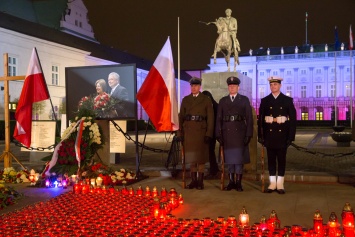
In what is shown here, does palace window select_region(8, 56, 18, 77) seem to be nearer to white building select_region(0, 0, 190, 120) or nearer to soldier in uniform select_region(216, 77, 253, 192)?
white building select_region(0, 0, 190, 120)

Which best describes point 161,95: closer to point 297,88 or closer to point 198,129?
point 198,129

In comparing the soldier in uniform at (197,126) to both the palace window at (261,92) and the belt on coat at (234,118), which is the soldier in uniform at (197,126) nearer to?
the belt on coat at (234,118)

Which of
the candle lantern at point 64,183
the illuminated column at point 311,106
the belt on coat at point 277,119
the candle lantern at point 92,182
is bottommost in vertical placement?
the candle lantern at point 64,183

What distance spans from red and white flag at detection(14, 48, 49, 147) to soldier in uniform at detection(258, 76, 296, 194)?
4.80 m

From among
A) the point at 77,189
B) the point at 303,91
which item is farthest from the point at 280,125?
the point at 303,91

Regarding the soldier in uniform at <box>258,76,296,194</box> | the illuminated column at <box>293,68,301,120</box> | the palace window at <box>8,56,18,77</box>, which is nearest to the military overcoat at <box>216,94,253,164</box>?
the soldier in uniform at <box>258,76,296,194</box>

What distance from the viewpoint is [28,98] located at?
32.3 ft

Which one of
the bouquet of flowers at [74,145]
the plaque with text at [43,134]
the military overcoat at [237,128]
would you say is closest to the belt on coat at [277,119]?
the military overcoat at [237,128]

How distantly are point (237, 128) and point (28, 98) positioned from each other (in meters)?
4.60

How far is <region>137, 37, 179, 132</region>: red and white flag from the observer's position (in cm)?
852

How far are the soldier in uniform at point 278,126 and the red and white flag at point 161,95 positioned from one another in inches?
65.0

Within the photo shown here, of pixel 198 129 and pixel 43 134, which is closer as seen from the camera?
pixel 198 129

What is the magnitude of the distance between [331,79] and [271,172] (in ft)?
248

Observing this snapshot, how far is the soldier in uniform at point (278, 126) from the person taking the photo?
771 centimetres
